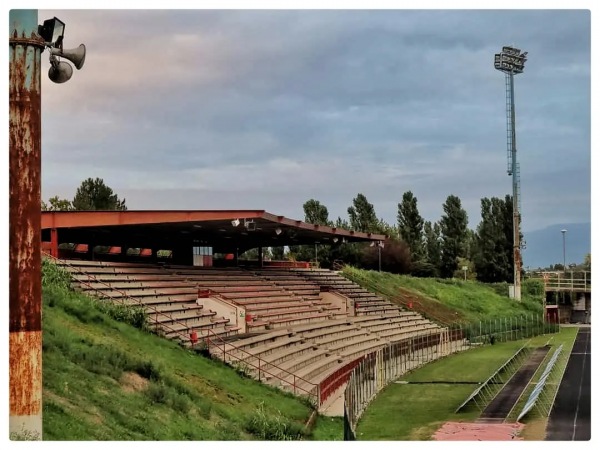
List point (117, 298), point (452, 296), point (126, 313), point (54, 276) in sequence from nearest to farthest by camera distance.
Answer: point (126, 313) → point (54, 276) → point (117, 298) → point (452, 296)

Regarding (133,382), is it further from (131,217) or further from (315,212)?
(315,212)

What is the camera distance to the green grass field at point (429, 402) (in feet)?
71.2

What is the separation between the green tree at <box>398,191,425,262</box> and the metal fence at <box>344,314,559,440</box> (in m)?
32.2

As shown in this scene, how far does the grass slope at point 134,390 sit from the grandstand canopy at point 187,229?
4.68m

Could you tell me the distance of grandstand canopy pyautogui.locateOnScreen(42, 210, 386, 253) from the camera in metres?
29.8

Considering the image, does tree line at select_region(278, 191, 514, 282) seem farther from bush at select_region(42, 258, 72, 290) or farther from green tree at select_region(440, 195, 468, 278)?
bush at select_region(42, 258, 72, 290)

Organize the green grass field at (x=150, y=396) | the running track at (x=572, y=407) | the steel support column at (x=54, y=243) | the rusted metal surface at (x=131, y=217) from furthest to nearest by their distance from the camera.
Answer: the rusted metal surface at (x=131, y=217)
the steel support column at (x=54, y=243)
the running track at (x=572, y=407)
the green grass field at (x=150, y=396)

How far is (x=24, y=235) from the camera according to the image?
12.1 meters

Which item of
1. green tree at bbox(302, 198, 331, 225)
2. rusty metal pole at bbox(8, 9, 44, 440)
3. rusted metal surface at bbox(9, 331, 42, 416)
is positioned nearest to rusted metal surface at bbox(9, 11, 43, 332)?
rusty metal pole at bbox(8, 9, 44, 440)

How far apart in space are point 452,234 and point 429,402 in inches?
2652

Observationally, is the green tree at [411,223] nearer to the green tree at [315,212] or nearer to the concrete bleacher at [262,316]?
the green tree at [315,212]

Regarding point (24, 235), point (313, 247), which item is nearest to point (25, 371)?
point (24, 235)

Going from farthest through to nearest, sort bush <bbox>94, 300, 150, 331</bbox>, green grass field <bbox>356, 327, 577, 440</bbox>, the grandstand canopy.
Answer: the grandstand canopy → bush <bbox>94, 300, 150, 331</bbox> → green grass field <bbox>356, 327, 577, 440</bbox>

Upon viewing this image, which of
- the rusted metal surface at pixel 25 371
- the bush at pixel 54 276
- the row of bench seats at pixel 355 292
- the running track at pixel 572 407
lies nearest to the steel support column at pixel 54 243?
the bush at pixel 54 276
